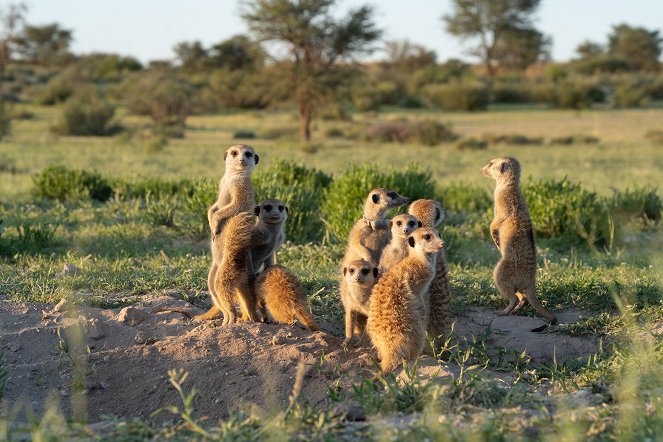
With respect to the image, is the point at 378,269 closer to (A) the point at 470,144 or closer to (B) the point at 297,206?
(B) the point at 297,206

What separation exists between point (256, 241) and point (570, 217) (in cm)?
475

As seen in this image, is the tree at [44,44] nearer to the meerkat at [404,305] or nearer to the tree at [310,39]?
the tree at [310,39]

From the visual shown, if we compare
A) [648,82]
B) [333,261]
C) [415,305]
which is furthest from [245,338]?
[648,82]

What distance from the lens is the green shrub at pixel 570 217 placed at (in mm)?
8945

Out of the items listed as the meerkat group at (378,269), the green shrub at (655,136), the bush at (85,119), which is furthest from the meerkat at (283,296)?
the bush at (85,119)

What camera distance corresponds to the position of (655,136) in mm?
24734

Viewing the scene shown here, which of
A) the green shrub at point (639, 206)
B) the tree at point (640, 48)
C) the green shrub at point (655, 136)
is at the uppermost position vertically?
the tree at point (640, 48)

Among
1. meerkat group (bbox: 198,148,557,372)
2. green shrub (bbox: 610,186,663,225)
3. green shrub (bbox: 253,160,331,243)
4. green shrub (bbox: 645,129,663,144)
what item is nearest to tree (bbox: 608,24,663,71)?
green shrub (bbox: 645,129,663,144)

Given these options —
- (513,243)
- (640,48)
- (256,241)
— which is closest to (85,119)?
(256,241)

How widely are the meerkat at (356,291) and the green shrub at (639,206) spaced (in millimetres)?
5770

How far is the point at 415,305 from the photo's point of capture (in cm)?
457

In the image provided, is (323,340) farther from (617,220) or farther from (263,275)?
(617,220)

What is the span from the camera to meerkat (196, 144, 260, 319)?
217 inches

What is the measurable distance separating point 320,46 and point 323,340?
21.1 m
